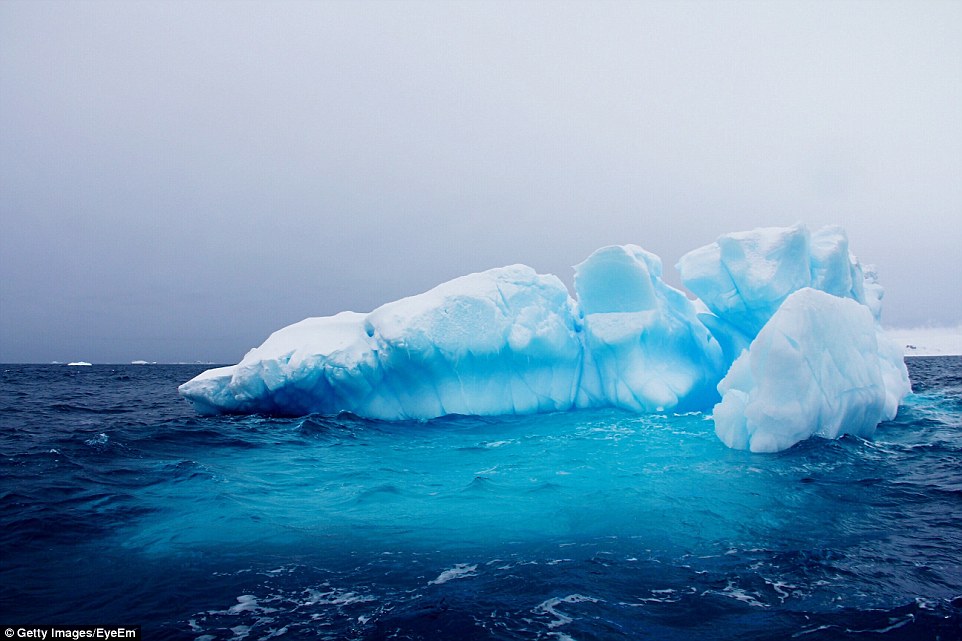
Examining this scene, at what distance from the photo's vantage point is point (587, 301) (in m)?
14.8

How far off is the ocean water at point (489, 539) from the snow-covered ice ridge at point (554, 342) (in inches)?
132

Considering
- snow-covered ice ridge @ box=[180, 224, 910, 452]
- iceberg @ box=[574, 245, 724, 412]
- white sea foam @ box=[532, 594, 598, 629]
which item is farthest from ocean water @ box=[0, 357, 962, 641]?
iceberg @ box=[574, 245, 724, 412]

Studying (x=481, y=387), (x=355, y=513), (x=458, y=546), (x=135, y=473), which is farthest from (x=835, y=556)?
(x=481, y=387)

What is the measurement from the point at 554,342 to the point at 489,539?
28.9 ft

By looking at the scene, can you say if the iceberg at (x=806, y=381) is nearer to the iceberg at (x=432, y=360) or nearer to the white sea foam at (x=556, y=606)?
the iceberg at (x=432, y=360)

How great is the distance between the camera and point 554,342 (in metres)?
14.0

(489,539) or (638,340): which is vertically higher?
(638,340)

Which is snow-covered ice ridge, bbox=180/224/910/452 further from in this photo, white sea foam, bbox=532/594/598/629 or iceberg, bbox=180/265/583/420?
white sea foam, bbox=532/594/598/629

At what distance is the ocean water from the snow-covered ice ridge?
132 inches

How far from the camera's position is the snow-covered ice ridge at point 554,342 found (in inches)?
513

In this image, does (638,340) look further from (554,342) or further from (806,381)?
(806,381)

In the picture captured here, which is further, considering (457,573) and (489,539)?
(489,539)

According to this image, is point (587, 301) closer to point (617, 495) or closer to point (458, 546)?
point (617, 495)

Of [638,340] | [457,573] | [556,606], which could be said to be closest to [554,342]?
[638,340]
